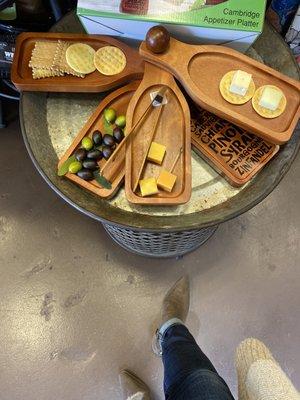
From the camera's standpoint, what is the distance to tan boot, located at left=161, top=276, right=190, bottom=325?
1.47m

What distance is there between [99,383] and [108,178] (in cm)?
84

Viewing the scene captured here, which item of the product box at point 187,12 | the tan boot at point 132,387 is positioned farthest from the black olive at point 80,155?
the tan boot at point 132,387

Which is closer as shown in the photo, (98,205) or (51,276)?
(98,205)

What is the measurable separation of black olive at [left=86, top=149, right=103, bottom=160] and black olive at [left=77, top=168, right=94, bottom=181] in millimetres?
35

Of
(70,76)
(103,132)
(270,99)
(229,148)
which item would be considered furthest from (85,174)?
(270,99)

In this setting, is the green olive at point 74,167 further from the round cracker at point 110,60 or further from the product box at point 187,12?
the product box at point 187,12

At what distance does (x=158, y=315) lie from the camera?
5.04 feet

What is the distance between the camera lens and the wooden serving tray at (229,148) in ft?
3.36

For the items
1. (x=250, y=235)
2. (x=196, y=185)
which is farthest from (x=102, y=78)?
(x=250, y=235)

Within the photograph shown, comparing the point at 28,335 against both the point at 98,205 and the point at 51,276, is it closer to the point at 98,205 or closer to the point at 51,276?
the point at 51,276

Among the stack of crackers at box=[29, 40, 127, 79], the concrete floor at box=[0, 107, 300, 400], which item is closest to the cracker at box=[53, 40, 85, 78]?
the stack of crackers at box=[29, 40, 127, 79]

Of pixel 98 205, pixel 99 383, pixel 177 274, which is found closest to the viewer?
pixel 98 205

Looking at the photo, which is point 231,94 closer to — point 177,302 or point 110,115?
point 110,115

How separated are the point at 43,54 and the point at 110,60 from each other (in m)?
0.17
